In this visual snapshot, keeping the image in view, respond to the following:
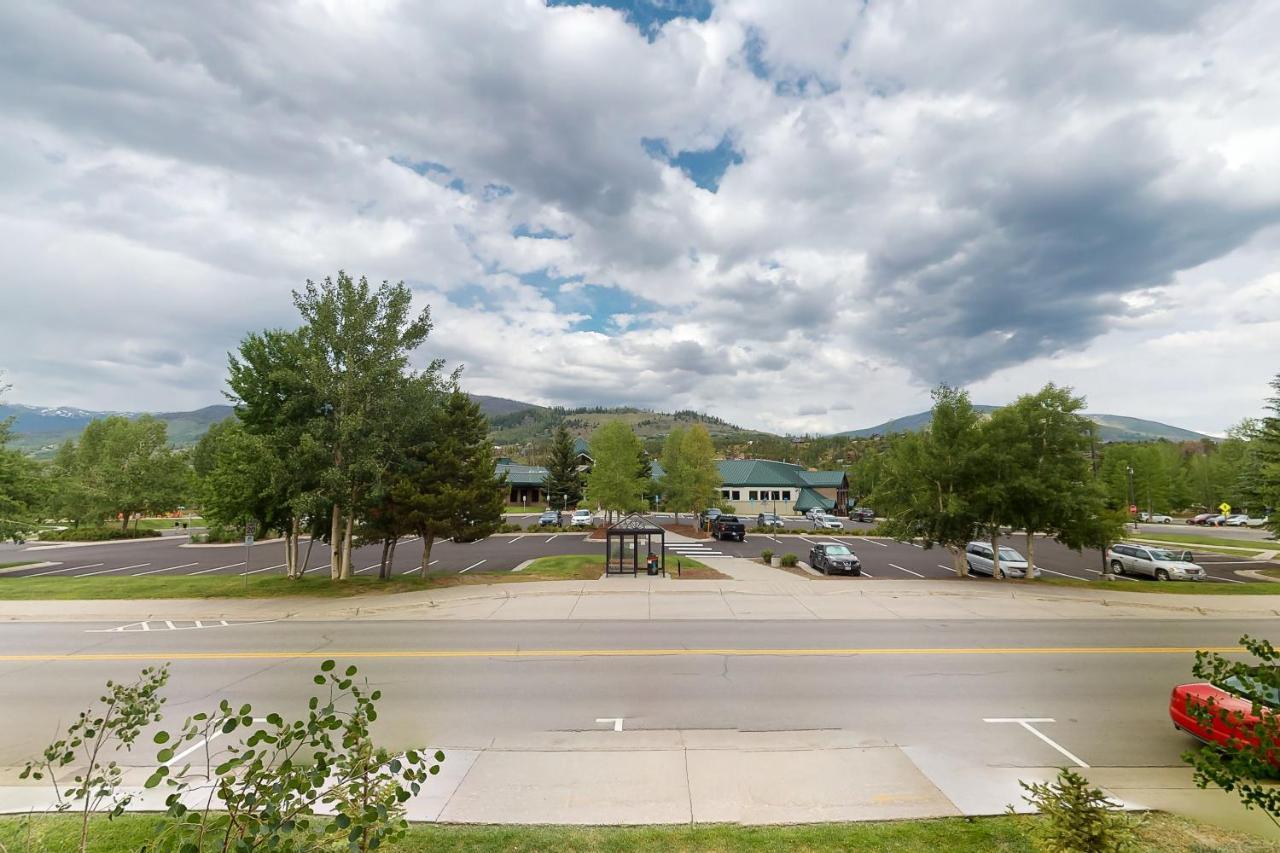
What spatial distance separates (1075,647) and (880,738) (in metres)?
8.42

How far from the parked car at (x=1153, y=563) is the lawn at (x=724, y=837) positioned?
27327 millimetres

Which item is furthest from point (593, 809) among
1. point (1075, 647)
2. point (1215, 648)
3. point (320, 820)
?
point (1215, 648)

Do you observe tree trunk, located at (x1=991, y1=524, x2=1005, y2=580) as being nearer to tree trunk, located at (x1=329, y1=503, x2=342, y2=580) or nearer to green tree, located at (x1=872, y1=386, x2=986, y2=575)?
green tree, located at (x1=872, y1=386, x2=986, y2=575)

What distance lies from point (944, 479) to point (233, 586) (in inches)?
1098

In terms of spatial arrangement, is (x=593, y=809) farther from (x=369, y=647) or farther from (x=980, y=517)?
(x=980, y=517)

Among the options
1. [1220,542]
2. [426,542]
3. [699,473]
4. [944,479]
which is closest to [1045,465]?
[944,479]

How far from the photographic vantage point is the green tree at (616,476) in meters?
43.1

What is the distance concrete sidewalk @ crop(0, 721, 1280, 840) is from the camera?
20.2 feet

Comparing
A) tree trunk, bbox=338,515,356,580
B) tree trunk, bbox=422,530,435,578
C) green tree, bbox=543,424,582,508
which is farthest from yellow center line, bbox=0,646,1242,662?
green tree, bbox=543,424,582,508

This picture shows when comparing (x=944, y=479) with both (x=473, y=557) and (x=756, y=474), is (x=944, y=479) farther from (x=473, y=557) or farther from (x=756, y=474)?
(x=756, y=474)

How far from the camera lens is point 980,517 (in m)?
23.5

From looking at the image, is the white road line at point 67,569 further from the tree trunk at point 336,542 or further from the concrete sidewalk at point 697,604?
the tree trunk at point 336,542

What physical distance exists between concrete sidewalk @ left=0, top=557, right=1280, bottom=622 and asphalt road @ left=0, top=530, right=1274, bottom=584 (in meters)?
5.27

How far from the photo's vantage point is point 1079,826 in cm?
470
